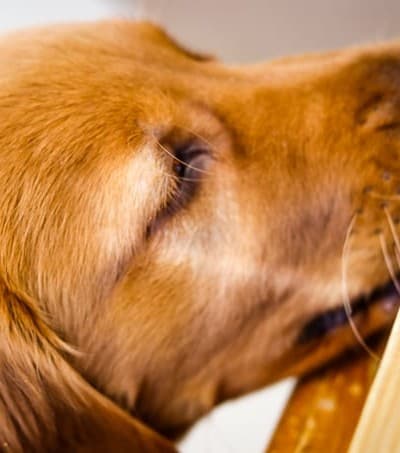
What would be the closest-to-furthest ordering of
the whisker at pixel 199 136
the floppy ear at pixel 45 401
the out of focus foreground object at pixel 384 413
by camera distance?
the out of focus foreground object at pixel 384 413 < the floppy ear at pixel 45 401 < the whisker at pixel 199 136

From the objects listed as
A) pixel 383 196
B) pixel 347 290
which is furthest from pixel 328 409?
pixel 383 196

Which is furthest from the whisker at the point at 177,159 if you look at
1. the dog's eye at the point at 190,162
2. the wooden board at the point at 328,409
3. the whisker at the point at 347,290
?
the wooden board at the point at 328,409

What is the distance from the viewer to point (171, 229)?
105cm

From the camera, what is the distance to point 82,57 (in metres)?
1.11

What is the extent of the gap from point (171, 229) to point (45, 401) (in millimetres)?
310

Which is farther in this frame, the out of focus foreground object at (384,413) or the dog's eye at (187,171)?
the dog's eye at (187,171)

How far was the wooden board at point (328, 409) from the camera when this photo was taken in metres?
0.99

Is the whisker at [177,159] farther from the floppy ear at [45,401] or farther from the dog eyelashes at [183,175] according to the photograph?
the floppy ear at [45,401]

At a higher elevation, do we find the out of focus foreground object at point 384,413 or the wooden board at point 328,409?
the out of focus foreground object at point 384,413

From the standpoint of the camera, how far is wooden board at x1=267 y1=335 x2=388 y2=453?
0.99 metres

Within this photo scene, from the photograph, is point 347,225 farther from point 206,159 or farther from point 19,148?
point 19,148

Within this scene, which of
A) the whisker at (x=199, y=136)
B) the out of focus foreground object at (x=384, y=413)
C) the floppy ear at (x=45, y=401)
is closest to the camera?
the out of focus foreground object at (x=384, y=413)

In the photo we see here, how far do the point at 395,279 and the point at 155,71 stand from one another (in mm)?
517

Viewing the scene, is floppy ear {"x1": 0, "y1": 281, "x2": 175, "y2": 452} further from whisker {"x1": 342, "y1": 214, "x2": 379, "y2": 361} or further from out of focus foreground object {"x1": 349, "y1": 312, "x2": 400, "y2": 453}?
out of focus foreground object {"x1": 349, "y1": 312, "x2": 400, "y2": 453}
